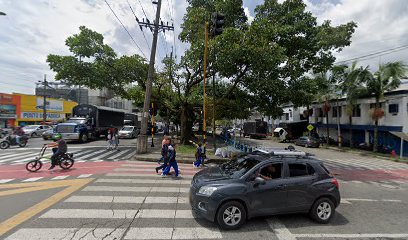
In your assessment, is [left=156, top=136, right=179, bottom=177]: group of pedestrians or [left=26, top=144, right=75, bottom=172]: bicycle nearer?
[left=156, top=136, right=179, bottom=177]: group of pedestrians

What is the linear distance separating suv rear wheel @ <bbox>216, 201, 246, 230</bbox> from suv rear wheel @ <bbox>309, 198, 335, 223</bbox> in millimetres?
1858

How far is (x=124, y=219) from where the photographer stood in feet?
17.6

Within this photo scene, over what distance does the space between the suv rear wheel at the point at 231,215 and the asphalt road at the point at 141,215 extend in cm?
16

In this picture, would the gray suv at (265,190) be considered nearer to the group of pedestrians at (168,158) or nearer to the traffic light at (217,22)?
the group of pedestrians at (168,158)

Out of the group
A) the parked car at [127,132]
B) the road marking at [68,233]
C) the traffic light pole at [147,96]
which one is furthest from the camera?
the parked car at [127,132]

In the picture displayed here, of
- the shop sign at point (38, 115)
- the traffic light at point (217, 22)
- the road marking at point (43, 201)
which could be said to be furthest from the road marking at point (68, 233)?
the shop sign at point (38, 115)

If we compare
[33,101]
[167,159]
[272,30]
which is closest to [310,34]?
[272,30]

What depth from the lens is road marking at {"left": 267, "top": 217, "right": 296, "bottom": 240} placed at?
193 inches

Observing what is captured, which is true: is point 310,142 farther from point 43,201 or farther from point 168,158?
point 43,201

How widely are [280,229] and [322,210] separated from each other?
4.33ft

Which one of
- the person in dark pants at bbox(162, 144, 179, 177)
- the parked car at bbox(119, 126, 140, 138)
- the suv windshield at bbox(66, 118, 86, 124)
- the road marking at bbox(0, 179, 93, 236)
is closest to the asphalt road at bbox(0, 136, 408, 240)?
the road marking at bbox(0, 179, 93, 236)

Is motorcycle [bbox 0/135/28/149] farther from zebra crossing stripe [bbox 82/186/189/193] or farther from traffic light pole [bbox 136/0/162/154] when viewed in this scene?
zebra crossing stripe [bbox 82/186/189/193]

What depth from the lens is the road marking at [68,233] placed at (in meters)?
4.46

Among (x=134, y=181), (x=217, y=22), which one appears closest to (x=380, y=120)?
(x=217, y=22)
